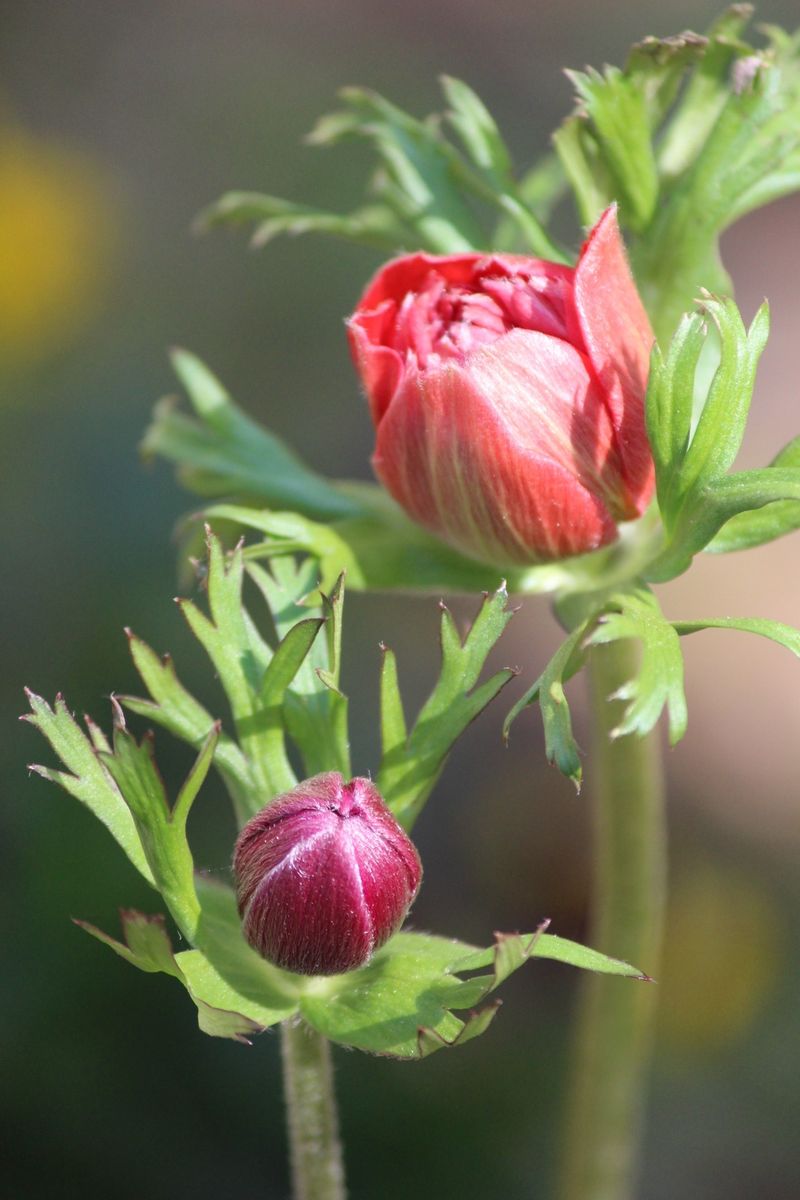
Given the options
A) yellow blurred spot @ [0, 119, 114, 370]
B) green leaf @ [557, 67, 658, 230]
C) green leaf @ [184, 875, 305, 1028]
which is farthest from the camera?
yellow blurred spot @ [0, 119, 114, 370]

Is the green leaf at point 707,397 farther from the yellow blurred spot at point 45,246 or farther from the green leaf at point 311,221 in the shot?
the yellow blurred spot at point 45,246

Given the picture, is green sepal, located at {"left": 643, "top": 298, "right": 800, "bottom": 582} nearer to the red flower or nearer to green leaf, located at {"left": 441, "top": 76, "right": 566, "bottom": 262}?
the red flower

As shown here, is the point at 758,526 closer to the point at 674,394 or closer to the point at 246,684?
the point at 674,394

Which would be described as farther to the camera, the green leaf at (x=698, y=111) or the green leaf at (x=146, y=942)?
the green leaf at (x=698, y=111)

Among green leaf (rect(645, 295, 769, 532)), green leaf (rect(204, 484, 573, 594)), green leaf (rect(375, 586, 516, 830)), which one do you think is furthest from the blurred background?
green leaf (rect(645, 295, 769, 532))

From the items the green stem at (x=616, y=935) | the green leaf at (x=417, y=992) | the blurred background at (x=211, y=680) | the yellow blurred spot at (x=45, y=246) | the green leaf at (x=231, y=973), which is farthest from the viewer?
the yellow blurred spot at (x=45, y=246)

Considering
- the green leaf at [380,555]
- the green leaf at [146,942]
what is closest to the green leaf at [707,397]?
the green leaf at [380,555]
